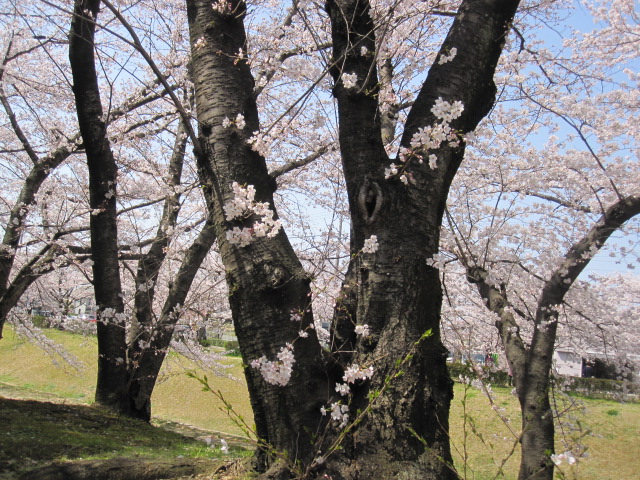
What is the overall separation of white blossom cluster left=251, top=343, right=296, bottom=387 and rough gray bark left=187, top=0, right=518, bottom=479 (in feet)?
0.22

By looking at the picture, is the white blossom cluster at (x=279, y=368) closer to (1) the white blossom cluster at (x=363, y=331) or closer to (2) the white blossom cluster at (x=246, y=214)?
(1) the white blossom cluster at (x=363, y=331)

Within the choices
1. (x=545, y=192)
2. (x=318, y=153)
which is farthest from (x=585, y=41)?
(x=318, y=153)

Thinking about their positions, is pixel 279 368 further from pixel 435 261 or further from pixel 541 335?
pixel 541 335

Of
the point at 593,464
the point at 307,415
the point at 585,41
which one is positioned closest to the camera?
the point at 307,415

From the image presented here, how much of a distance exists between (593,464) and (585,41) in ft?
26.2

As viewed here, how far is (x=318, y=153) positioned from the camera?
619cm

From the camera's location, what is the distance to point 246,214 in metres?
2.10

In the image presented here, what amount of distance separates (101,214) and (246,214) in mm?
3716

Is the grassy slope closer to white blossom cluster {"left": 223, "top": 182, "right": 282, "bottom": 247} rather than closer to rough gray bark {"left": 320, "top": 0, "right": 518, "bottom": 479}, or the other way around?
white blossom cluster {"left": 223, "top": 182, "right": 282, "bottom": 247}

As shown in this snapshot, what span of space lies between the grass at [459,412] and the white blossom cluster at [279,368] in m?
6.02

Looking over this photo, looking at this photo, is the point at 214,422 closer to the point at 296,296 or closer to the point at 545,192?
the point at 545,192

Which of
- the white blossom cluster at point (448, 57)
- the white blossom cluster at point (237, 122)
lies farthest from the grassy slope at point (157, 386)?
the white blossom cluster at point (448, 57)

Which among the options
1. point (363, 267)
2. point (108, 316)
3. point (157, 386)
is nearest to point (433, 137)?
point (363, 267)

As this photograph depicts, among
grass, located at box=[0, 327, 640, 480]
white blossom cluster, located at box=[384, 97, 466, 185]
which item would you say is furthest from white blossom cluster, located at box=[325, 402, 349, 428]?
grass, located at box=[0, 327, 640, 480]
